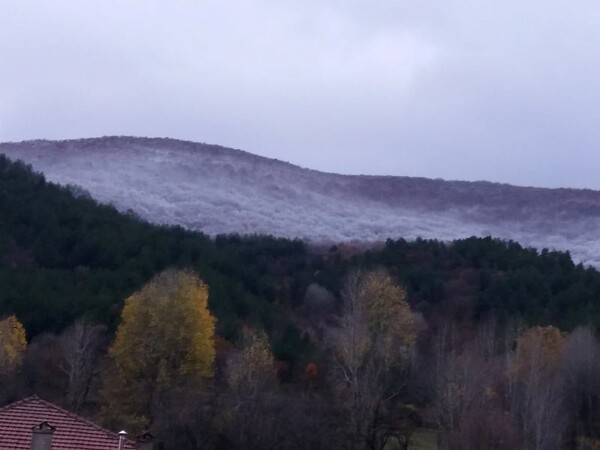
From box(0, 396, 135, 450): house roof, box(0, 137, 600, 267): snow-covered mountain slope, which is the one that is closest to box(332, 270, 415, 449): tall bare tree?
box(0, 396, 135, 450): house roof

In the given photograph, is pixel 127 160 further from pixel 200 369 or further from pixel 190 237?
pixel 200 369

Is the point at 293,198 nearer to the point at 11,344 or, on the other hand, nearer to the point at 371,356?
the point at 11,344

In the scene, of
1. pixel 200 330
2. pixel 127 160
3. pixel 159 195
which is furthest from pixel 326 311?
pixel 127 160

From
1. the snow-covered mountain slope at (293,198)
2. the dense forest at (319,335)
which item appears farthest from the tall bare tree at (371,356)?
the snow-covered mountain slope at (293,198)

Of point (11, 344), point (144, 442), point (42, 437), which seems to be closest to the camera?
point (42, 437)

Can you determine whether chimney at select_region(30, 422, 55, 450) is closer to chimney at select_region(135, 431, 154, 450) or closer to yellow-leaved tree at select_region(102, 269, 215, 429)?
chimney at select_region(135, 431, 154, 450)

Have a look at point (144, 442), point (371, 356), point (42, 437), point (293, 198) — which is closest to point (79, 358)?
point (371, 356)
